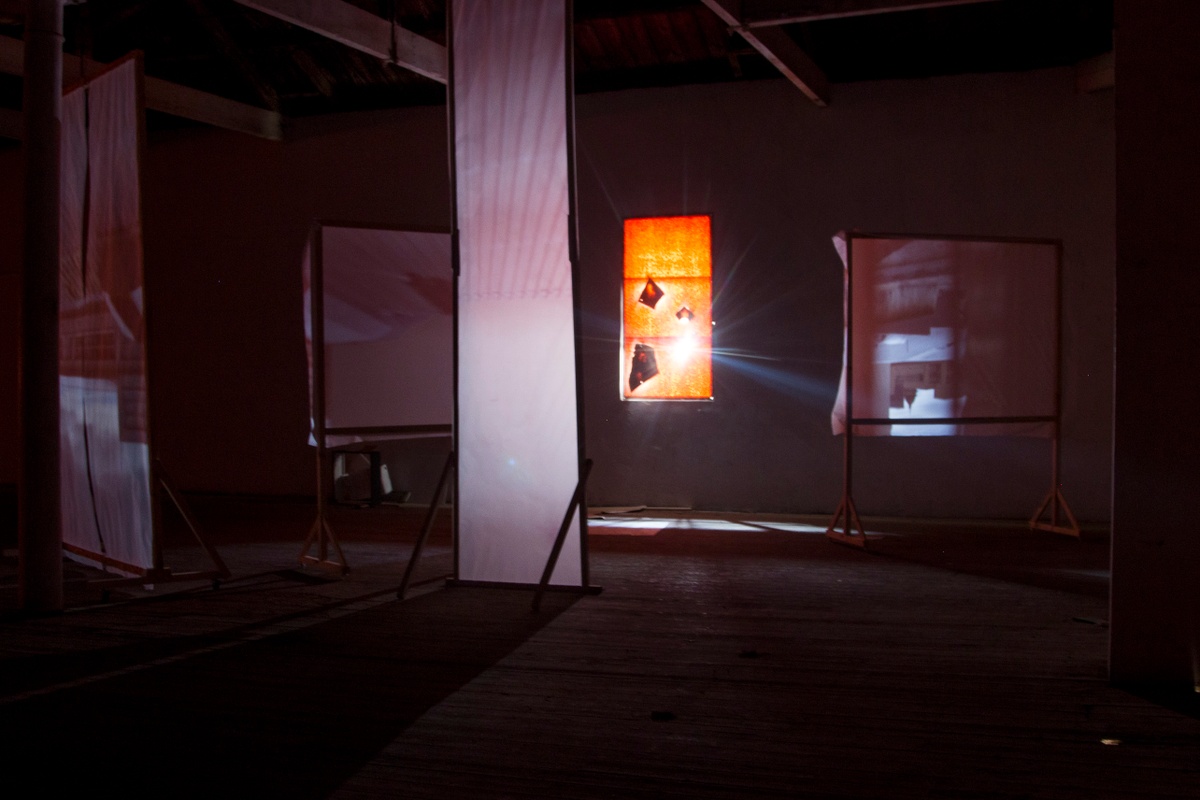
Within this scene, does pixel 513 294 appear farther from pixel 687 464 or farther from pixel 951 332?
pixel 687 464

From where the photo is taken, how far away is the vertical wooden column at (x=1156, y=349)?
9.30ft

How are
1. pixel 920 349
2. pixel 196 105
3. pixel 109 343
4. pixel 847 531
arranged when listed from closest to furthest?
pixel 109 343
pixel 847 531
pixel 920 349
pixel 196 105

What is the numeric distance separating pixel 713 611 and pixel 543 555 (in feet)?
2.73

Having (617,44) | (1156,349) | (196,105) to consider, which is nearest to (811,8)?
(617,44)

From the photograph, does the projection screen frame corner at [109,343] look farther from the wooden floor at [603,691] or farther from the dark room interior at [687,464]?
the wooden floor at [603,691]

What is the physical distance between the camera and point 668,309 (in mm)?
7004

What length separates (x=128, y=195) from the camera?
13.4 ft

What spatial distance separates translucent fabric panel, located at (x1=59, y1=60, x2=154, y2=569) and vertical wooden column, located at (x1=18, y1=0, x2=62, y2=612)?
0.95 ft

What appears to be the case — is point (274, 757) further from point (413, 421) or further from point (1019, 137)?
point (1019, 137)

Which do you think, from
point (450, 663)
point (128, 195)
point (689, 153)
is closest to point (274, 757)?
point (450, 663)

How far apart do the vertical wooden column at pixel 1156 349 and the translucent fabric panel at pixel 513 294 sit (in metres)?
2.17

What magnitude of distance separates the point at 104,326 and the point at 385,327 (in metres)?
1.40

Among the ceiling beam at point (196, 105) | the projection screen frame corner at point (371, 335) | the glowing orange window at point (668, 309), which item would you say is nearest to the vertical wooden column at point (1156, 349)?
the projection screen frame corner at point (371, 335)

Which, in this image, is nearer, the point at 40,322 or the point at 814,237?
the point at 40,322
